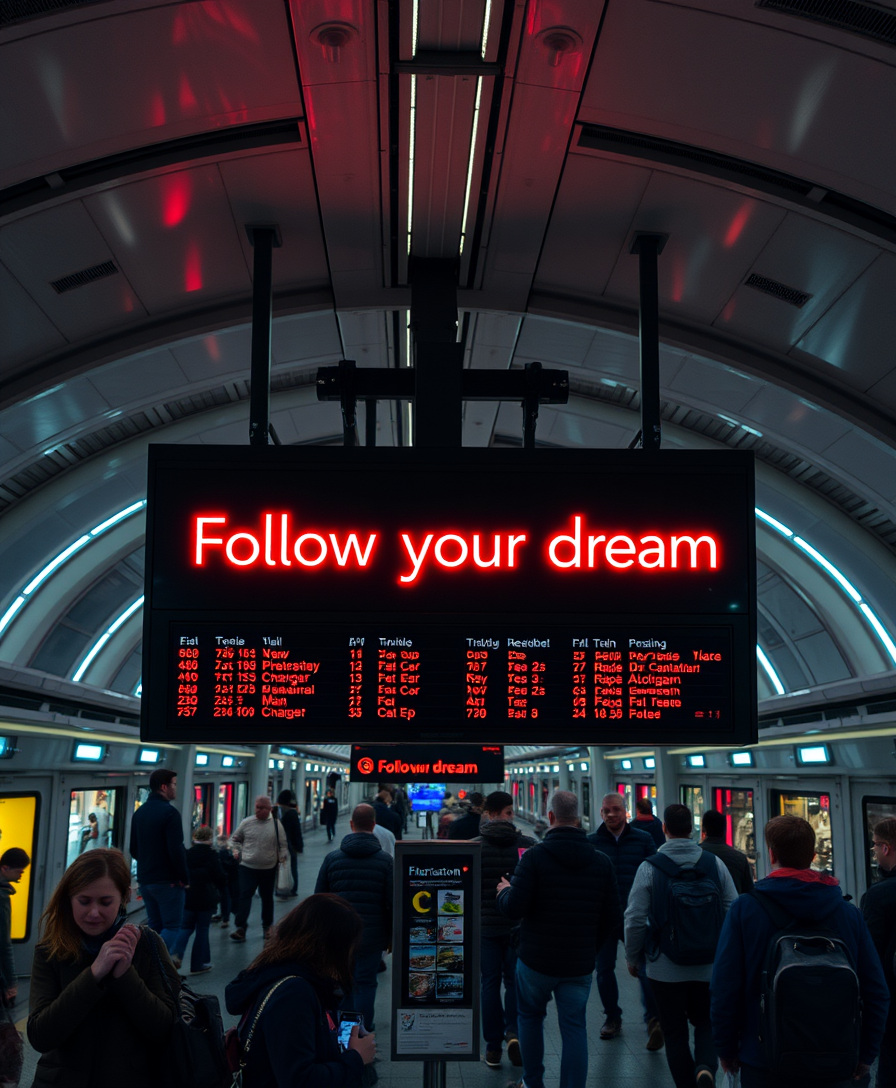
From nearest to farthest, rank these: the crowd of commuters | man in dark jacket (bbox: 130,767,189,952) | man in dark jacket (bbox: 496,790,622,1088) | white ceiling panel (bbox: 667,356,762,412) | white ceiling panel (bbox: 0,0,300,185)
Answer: the crowd of commuters < white ceiling panel (bbox: 0,0,300,185) < man in dark jacket (bbox: 496,790,622,1088) < white ceiling panel (bbox: 667,356,762,412) < man in dark jacket (bbox: 130,767,189,952)

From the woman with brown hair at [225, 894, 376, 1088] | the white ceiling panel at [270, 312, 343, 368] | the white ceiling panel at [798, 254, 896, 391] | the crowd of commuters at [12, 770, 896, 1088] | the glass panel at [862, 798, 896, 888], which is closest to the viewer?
the woman with brown hair at [225, 894, 376, 1088]

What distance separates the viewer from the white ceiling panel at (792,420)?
7180 mm

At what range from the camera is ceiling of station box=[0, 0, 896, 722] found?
160 inches

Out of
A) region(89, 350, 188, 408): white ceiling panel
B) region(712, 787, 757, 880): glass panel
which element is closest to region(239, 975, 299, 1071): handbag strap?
region(89, 350, 188, 408): white ceiling panel

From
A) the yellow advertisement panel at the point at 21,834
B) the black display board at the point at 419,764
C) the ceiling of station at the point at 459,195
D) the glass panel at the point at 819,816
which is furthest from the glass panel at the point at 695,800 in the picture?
the yellow advertisement panel at the point at 21,834

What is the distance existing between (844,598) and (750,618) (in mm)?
7645

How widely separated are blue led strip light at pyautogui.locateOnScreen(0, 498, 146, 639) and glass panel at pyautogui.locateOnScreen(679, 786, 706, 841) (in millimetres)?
10422

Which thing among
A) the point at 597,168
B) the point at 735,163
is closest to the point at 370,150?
the point at 597,168

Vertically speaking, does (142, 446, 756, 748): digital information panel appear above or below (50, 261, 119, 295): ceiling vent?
below

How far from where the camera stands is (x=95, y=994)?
10.2 feet

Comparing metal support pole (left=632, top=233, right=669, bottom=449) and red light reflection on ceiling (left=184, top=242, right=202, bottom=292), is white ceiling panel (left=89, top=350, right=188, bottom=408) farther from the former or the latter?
metal support pole (left=632, top=233, right=669, bottom=449)

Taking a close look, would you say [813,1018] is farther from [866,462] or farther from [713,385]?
[866,462]

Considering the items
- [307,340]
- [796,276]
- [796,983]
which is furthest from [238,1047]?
[307,340]

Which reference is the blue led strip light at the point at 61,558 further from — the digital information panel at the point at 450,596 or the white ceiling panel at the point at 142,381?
the digital information panel at the point at 450,596
